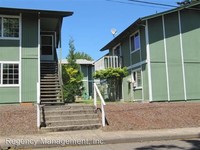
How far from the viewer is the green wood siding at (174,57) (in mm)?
19661

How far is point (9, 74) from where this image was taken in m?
17.8

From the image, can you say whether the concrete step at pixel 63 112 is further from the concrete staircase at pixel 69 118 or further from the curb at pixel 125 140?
the curb at pixel 125 140

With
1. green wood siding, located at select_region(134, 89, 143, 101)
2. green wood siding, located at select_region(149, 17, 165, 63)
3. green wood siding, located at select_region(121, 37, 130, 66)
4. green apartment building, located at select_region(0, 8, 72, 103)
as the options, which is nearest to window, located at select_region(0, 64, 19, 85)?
green apartment building, located at select_region(0, 8, 72, 103)

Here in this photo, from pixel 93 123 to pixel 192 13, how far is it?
42.9 ft

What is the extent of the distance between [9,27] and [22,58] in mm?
2181

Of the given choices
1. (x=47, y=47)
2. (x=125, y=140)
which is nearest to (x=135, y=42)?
(x=47, y=47)

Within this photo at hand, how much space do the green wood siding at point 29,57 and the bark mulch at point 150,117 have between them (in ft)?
19.5

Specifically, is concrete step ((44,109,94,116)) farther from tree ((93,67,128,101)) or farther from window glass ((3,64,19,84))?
tree ((93,67,128,101))

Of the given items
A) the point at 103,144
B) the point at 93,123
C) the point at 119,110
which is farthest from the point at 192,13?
the point at 103,144

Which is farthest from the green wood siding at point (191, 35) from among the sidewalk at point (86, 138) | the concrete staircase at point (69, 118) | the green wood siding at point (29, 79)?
the green wood siding at point (29, 79)

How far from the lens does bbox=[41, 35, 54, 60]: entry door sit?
75.1 ft

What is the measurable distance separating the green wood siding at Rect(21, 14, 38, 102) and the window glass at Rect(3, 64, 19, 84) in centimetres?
44

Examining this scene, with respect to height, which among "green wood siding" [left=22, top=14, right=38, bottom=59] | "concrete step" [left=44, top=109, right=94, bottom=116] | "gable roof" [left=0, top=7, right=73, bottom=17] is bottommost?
"concrete step" [left=44, top=109, right=94, bottom=116]

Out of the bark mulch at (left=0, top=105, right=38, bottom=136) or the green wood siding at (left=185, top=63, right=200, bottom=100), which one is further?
the green wood siding at (left=185, top=63, right=200, bottom=100)
